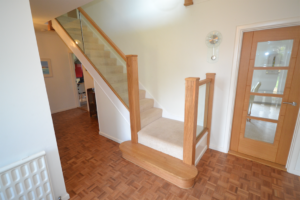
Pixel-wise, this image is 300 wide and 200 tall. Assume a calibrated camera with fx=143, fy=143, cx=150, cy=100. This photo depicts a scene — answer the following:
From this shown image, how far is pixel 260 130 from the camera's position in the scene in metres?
2.34

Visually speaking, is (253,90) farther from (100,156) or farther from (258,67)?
(100,156)

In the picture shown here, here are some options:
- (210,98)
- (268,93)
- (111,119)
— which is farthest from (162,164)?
(268,93)

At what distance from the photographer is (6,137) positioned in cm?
128

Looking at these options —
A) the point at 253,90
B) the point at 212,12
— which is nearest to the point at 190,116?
the point at 253,90

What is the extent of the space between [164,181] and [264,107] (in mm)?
1904

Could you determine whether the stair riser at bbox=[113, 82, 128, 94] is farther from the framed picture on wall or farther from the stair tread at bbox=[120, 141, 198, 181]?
the framed picture on wall

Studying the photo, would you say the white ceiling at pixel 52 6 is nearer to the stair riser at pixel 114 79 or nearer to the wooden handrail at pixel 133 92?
the wooden handrail at pixel 133 92

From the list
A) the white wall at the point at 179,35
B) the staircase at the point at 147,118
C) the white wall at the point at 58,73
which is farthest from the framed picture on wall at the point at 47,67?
the white wall at the point at 179,35

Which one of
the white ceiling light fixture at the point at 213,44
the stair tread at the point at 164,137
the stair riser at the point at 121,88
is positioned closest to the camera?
the stair tread at the point at 164,137

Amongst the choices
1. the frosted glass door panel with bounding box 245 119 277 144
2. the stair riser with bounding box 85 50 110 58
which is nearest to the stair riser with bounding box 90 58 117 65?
the stair riser with bounding box 85 50 110 58

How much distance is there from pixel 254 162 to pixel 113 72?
9.83ft

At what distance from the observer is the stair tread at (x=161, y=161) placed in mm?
1883

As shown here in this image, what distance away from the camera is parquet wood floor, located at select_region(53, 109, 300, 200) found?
1.81 m

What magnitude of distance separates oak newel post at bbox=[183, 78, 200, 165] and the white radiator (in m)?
A: 1.66
